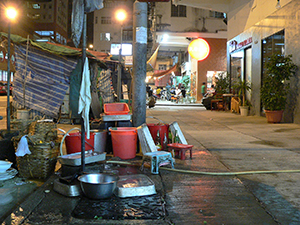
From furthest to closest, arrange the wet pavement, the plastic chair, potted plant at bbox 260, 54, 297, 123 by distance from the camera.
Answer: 1. potted plant at bbox 260, 54, 297, 123
2. the plastic chair
3. the wet pavement

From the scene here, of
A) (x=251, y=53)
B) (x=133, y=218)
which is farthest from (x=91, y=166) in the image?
(x=251, y=53)

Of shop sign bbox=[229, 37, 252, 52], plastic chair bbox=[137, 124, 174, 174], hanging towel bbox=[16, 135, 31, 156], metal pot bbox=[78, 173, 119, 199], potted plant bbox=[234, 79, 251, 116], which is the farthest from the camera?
shop sign bbox=[229, 37, 252, 52]

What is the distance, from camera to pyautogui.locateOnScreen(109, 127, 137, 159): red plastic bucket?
546 cm

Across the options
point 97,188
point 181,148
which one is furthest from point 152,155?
point 97,188

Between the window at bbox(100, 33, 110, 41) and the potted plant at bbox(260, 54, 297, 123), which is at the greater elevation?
the window at bbox(100, 33, 110, 41)

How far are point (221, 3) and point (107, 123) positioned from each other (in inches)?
674

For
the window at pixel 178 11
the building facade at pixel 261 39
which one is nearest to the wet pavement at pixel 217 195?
the building facade at pixel 261 39

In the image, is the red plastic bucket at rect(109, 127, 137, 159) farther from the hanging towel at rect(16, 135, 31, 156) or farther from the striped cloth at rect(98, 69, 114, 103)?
the striped cloth at rect(98, 69, 114, 103)

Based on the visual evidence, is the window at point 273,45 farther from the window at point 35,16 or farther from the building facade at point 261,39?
the window at point 35,16

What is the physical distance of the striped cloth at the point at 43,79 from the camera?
34.5 ft

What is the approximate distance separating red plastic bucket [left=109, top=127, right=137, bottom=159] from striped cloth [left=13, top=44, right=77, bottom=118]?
20.2ft

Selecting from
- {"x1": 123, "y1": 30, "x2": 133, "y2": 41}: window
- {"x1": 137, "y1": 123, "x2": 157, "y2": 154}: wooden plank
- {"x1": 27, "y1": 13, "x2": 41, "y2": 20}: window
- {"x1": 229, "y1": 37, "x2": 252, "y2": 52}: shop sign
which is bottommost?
{"x1": 137, "y1": 123, "x2": 157, "y2": 154}: wooden plank

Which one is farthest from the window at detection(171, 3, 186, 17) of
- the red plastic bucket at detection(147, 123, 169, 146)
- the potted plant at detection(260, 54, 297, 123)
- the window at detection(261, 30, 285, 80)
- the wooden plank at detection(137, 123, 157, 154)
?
the wooden plank at detection(137, 123, 157, 154)

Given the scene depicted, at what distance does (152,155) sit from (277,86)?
9.09 meters
